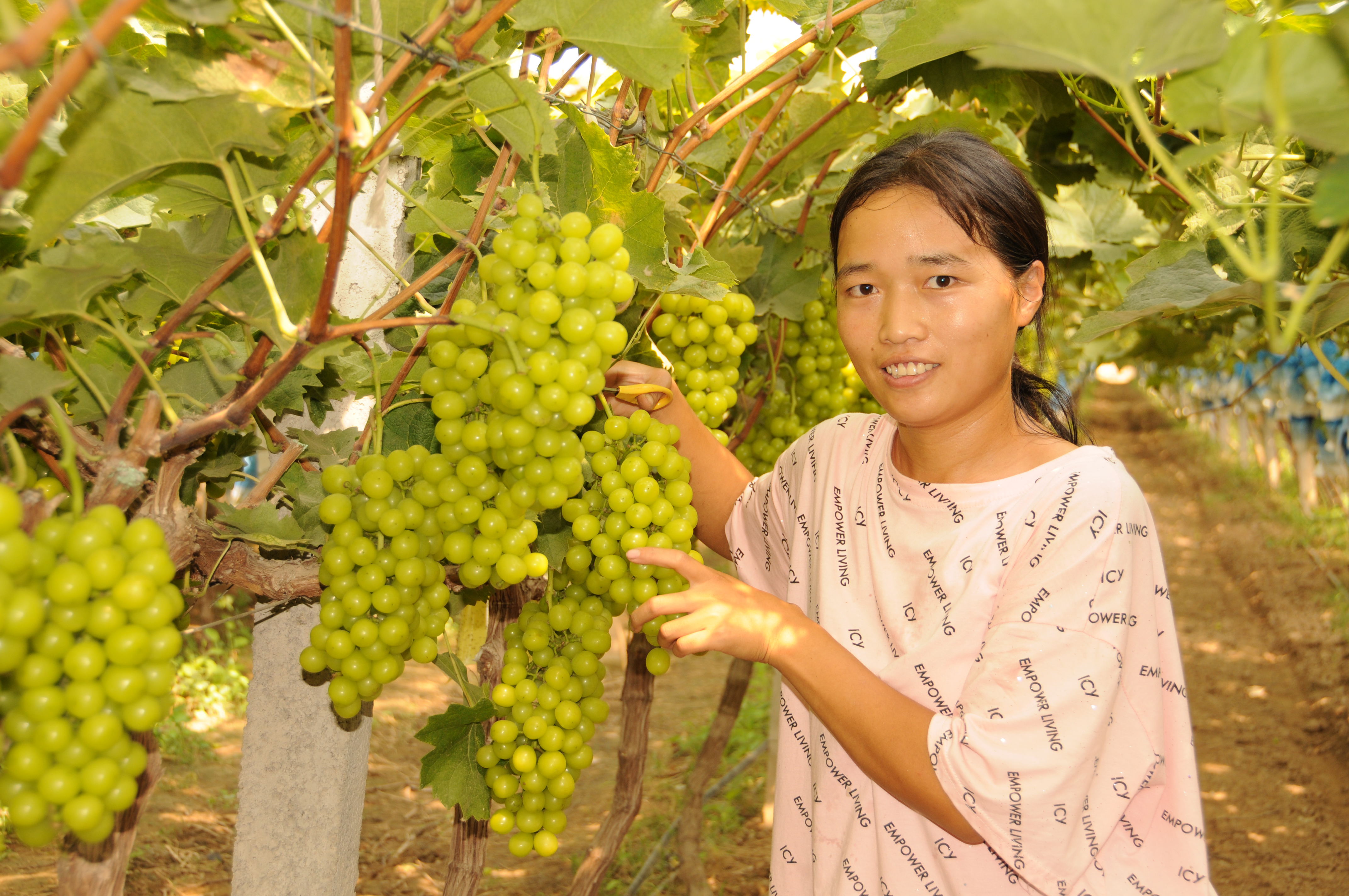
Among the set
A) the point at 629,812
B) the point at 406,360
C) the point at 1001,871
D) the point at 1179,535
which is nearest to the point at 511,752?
the point at 406,360

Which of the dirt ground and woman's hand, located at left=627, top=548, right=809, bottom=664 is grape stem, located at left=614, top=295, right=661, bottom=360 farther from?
the dirt ground

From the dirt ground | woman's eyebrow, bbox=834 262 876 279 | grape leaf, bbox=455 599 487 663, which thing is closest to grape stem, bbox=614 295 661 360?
woman's eyebrow, bbox=834 262 876 279

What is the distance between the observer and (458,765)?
1.42m

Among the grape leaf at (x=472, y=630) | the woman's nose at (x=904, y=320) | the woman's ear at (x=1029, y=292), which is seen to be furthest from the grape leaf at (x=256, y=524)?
the woman's ear at (x=1029, y=292)

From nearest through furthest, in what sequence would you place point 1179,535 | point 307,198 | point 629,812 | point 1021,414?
point 307,198 → point 1021,414 → point 629,812 → point 1179,535

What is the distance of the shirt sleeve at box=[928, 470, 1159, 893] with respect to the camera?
1237mm

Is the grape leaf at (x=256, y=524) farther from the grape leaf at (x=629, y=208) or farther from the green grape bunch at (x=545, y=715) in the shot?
the grape leaf at (x=629, y=208)

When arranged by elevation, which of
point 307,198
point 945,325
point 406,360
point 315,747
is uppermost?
point 307,198

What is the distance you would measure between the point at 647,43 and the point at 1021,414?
3.25ft

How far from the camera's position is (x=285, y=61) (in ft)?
2.81

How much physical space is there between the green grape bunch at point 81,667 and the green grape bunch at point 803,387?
5.23 ft

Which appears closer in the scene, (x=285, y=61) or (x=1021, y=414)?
(x=285, y=61)

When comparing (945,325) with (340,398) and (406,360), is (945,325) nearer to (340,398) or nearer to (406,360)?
(406,360)

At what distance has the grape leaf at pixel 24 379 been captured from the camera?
31.3 inches
